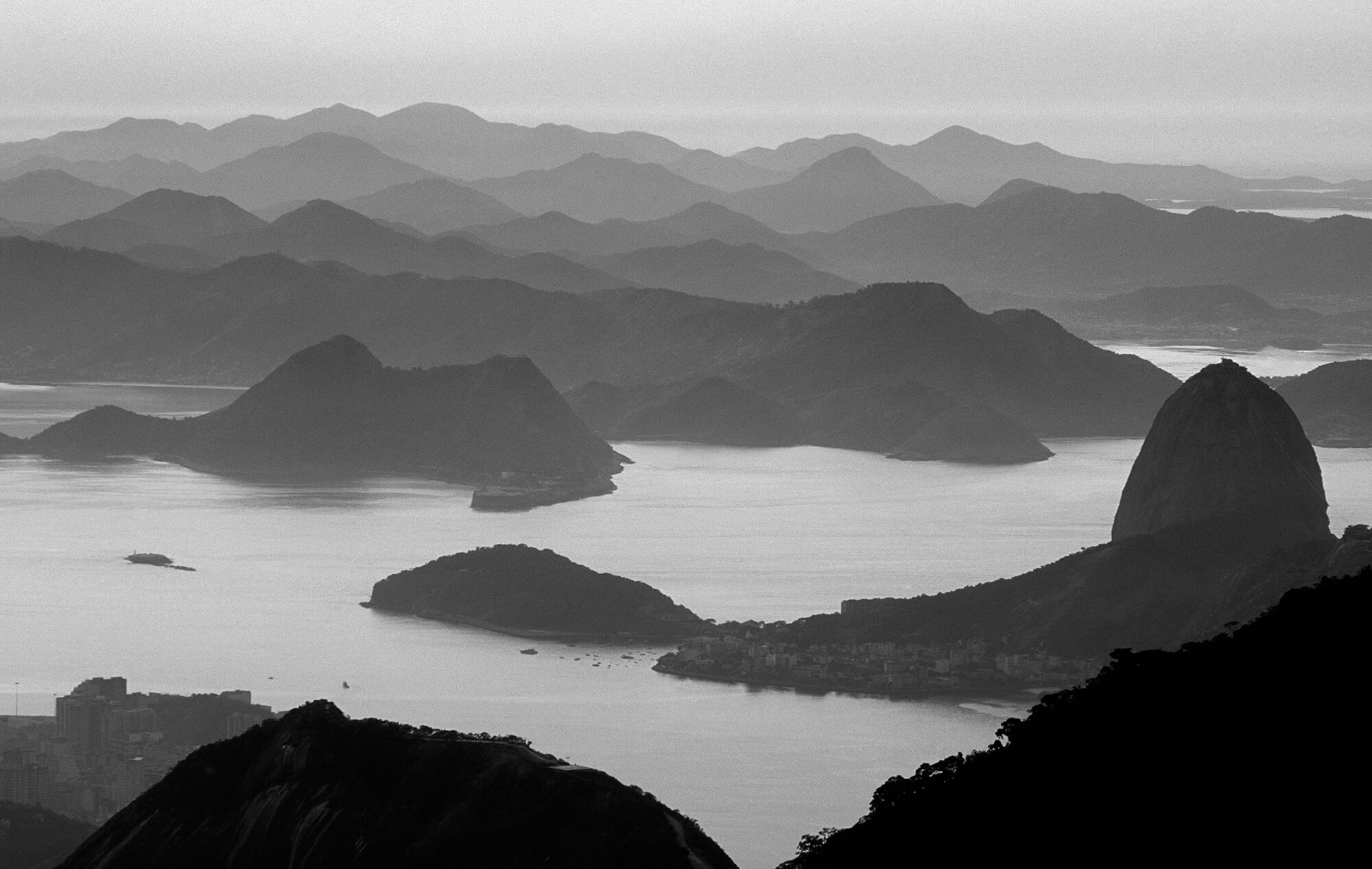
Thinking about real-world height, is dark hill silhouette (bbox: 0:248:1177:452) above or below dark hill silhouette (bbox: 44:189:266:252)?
below

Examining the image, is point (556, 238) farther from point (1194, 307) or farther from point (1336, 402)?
point (1336, 402)

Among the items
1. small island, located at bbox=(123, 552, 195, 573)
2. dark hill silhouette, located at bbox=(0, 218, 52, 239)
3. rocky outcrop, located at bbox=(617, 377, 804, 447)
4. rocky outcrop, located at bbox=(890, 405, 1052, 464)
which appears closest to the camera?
small island, located at bbox=(123, 552, 195, 573)

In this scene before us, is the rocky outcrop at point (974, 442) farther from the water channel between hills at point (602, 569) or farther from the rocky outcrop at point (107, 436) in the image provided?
the rocky outcrop at point (107, 436)

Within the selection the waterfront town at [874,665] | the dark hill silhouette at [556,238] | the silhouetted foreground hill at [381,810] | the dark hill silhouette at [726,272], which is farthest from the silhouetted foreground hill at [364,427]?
the dark hill silhouette at [556,238]

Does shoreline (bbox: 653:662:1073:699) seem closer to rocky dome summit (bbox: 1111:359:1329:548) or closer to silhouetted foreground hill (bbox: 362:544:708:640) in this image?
silhouetted foreground hill (bbox: 362:544:708:640)

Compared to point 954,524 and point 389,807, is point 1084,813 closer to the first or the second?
point 389,807

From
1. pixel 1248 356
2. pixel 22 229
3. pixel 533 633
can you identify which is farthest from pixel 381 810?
pixel 22 229

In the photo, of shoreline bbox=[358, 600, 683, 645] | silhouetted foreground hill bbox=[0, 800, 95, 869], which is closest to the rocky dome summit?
shoreline bbox=[358, 600, 683, 645]
